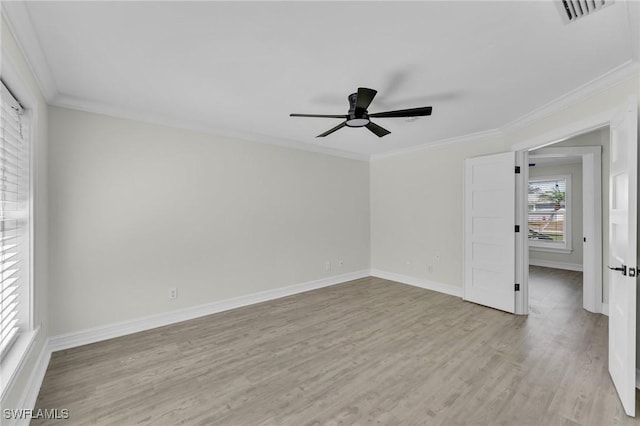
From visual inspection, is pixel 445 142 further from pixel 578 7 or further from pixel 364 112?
pixel 578 7

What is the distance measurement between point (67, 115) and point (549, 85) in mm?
4632

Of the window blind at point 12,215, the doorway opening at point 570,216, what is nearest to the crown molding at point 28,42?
the window blind at point 12,215

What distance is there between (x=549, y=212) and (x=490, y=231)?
4.36 meters

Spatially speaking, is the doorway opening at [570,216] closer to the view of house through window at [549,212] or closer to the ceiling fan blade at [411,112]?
the view of house through window at [549,212]

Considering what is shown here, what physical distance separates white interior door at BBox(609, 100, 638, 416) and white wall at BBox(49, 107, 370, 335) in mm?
3553

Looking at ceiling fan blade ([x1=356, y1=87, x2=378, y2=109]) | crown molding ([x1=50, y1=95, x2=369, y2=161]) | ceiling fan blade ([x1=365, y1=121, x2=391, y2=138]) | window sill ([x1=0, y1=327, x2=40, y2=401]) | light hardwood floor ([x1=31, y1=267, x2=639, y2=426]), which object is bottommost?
light hardwood floor ([x1=31, y1=267, x2=639, y2=426])

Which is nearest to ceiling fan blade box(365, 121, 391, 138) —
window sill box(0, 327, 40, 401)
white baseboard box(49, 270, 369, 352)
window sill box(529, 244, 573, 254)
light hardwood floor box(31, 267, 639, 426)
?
light hardwood floor box(31, 267, 639, 426)

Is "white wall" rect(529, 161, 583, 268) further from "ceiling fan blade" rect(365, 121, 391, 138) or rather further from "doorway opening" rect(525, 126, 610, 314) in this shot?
"ceiling fan blade" rect(365, 121, 391, 138)

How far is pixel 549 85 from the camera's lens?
254 cm

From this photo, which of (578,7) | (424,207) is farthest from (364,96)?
(424,207)

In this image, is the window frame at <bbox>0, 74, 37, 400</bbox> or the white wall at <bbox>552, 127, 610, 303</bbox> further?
the white wall at <bbox>552, 127, 610, 303</bbox>

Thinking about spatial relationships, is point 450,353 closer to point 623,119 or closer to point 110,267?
point 623,119

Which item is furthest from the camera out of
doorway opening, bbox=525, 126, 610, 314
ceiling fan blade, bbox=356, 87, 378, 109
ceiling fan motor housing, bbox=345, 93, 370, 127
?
doorway opening, bbox=525, 126, 610, 314

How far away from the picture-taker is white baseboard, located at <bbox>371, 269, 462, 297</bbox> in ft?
14.3
